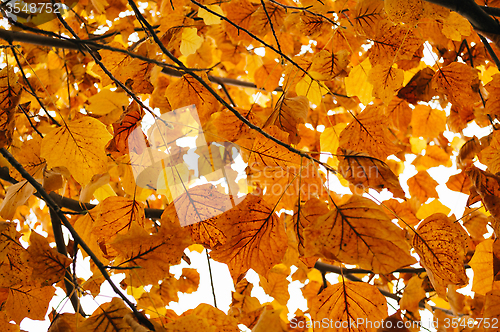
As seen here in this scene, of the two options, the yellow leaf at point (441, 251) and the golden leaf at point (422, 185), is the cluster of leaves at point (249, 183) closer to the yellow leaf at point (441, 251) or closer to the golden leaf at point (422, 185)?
the yellow leaf at point (441, 251)

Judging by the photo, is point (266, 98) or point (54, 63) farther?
point (266, 98)

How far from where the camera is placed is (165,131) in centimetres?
59

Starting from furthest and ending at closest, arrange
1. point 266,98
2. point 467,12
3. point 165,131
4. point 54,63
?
point 266,98, point 54,63, point 165,131, point 467,12

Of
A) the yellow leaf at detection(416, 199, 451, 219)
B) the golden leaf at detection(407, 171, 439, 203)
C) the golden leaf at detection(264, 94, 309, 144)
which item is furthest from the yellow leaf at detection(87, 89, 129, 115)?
the golden leaf at detection(407, 171, 439, 203)

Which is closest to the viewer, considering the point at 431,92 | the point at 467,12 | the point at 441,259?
the point at 467,12

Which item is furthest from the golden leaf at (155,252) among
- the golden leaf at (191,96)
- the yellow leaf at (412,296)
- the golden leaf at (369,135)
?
the yellow leaf at (412,296)

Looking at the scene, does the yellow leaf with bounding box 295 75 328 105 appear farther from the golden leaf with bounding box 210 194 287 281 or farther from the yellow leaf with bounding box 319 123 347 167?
the golden leaf with bounding box 210 194 287 281

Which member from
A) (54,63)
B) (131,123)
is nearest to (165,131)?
(131,123)

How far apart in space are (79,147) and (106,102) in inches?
7.5

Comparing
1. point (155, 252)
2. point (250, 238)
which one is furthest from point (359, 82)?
point (155, 252)

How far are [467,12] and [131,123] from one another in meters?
0.51

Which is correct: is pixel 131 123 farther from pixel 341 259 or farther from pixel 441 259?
pixel 441 259

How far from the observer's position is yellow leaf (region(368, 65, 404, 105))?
0.62 m

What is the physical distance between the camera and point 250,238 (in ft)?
1.42
